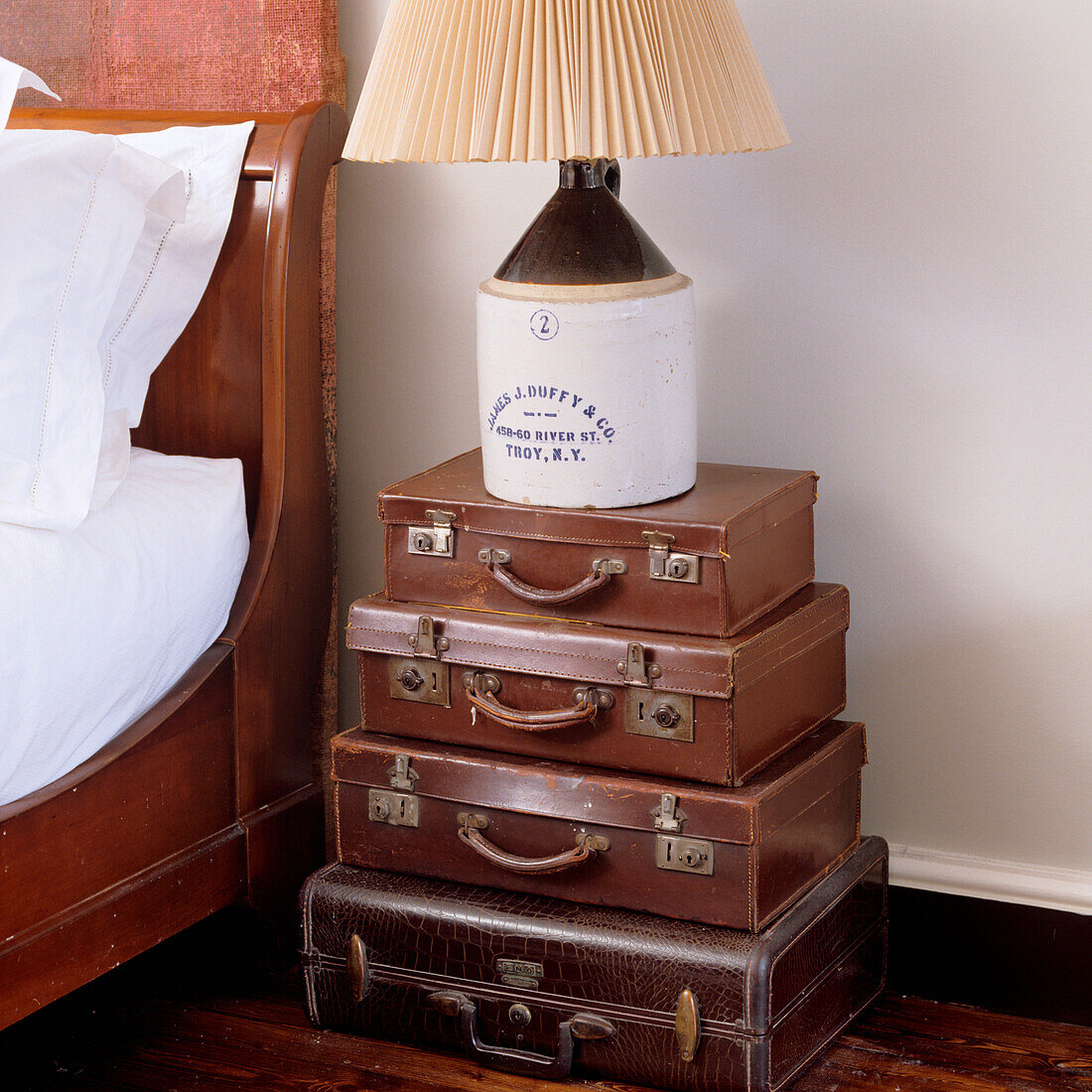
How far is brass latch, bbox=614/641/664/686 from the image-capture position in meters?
1.33

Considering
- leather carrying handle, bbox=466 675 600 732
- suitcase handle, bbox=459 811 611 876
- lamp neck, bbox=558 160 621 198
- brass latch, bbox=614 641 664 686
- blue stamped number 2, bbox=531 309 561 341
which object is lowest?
suitcase handle, bbox=459 811 611 876

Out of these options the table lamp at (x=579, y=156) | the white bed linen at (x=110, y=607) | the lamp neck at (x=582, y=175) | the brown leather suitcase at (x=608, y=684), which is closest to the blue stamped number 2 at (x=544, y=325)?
the table lamp at (x=579, y=156)

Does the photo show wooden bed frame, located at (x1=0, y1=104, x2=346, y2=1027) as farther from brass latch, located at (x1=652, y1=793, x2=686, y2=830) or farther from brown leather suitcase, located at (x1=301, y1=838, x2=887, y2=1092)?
brass latch, located at (x1=652, y1=793, x2=686, y2=830)

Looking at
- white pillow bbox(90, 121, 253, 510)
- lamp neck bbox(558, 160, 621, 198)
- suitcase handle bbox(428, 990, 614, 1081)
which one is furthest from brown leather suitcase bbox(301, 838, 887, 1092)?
lamp neck bbox(558, 160, 621, 198)

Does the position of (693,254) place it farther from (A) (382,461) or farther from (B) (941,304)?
(A) (382,461)

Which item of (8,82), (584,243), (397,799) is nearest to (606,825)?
(397,799)

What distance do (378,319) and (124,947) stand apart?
0.84 m

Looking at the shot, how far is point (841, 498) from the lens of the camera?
160 cm

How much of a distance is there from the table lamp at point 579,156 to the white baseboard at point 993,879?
0.57 meters

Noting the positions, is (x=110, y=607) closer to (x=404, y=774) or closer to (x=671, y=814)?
(x=404, y=774)

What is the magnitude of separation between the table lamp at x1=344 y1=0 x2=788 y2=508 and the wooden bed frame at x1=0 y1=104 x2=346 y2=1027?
28 centimetres

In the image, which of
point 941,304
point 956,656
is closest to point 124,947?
point 956,656

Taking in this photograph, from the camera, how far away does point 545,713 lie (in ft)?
4.57

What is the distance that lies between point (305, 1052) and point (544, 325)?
0.82 meters
